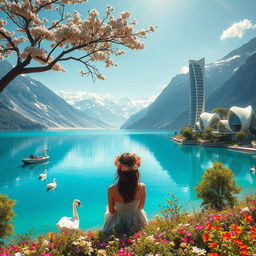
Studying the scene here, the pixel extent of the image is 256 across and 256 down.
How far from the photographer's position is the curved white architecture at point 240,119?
236 feet

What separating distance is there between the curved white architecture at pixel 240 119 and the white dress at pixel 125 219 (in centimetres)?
7835

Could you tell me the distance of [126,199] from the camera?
3.84m

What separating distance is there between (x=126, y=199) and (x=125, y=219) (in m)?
0.46

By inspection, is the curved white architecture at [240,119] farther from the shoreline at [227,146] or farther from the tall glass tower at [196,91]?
the tall glass tower at [196,91]

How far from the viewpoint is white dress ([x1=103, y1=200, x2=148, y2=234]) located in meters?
3.91

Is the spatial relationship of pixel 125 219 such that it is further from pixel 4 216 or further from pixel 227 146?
pixel 227 146

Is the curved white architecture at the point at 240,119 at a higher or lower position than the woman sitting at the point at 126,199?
higher

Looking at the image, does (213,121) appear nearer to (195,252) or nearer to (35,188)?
(35,188)

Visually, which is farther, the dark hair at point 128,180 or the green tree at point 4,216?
the green tree at point 4,216

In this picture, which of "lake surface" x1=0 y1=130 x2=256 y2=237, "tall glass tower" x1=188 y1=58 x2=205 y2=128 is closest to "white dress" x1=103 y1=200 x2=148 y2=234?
"lake surface" x1=0 y1=130 x2=256 y2=237

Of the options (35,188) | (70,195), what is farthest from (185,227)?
(35,188)

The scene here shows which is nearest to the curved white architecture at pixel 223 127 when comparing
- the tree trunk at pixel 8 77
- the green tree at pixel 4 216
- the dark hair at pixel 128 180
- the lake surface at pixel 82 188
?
the lake surface at pixel 82 188

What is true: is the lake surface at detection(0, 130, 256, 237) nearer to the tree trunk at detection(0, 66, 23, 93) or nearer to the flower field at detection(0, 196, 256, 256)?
the flower field at detection(0, 196, 256, 256)

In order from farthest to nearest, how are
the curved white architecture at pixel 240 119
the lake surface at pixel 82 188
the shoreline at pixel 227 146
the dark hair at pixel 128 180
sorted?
the curved white architecture at pixel 240 119
the shoreline at pixel 227 146
the lake surface at pixel 82 188
the dark hair at pixel 128 180
